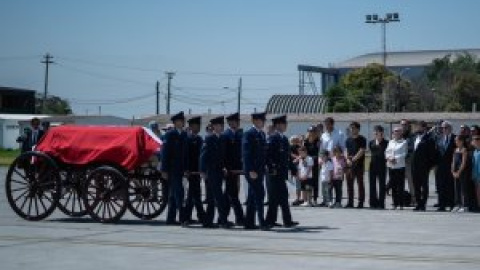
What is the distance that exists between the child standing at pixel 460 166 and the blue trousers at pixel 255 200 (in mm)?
5352

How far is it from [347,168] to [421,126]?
1.91 metres

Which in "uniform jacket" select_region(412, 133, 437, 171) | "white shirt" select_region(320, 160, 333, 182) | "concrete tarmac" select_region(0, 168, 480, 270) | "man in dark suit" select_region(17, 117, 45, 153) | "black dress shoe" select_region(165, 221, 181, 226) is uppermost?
"man in dark suit" select_region(17, 117, 45, 153)

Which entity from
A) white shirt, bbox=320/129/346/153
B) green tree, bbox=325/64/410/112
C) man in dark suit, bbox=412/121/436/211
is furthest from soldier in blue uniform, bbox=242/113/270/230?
green tree, bbox=325/64/410/112

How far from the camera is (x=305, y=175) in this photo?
71.2 ft

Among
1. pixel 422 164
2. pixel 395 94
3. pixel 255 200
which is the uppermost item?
pixel 395 94

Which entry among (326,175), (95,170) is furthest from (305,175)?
(95,170)

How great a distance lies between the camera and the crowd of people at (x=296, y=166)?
1656cm

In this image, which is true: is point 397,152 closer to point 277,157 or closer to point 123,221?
point 277,157

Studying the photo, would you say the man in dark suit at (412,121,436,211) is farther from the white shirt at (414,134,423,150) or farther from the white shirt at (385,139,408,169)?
the white shirt at (385,139,408,169)

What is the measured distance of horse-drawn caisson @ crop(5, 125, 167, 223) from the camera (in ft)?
55.4

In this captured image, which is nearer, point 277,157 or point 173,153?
point 277,157

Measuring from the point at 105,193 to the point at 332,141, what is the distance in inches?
269

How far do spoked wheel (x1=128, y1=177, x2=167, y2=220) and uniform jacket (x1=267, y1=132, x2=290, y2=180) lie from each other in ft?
7.24

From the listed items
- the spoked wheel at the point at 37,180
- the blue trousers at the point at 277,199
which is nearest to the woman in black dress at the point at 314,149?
the blue trousers at the point at 277,199
